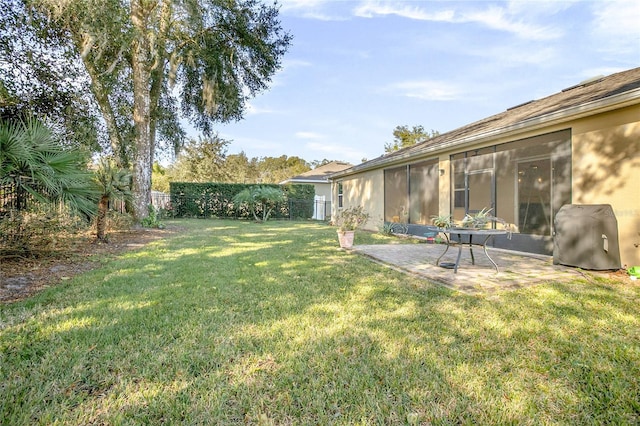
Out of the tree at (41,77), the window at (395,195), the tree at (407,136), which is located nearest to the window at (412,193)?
the window at (395,195)

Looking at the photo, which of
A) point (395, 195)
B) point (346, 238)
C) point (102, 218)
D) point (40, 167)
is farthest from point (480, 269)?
point (102, 218)

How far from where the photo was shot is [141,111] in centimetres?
1044

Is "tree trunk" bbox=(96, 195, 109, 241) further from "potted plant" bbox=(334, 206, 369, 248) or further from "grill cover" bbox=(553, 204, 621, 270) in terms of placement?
"grill cover" bbox=(553, 204, 621, 270)

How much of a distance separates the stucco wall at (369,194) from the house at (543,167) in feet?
3.93

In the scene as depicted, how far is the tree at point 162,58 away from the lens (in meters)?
8.72

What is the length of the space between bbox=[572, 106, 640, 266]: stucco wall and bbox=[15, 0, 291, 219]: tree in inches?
423

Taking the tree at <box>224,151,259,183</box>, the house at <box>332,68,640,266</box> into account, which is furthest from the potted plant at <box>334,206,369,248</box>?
the tree at <box>224,151,259,183</box>

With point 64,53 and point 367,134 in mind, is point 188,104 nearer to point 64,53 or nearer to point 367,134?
point 64,53

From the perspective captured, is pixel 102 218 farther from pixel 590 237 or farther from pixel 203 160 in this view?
pixel 203 160

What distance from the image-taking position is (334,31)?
11.5 m

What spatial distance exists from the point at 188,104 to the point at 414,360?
48.4ft

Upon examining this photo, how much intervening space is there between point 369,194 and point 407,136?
16003 mm

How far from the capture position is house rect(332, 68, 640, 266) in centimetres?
495

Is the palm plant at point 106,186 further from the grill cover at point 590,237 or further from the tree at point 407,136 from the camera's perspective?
the tree at point 407,136
